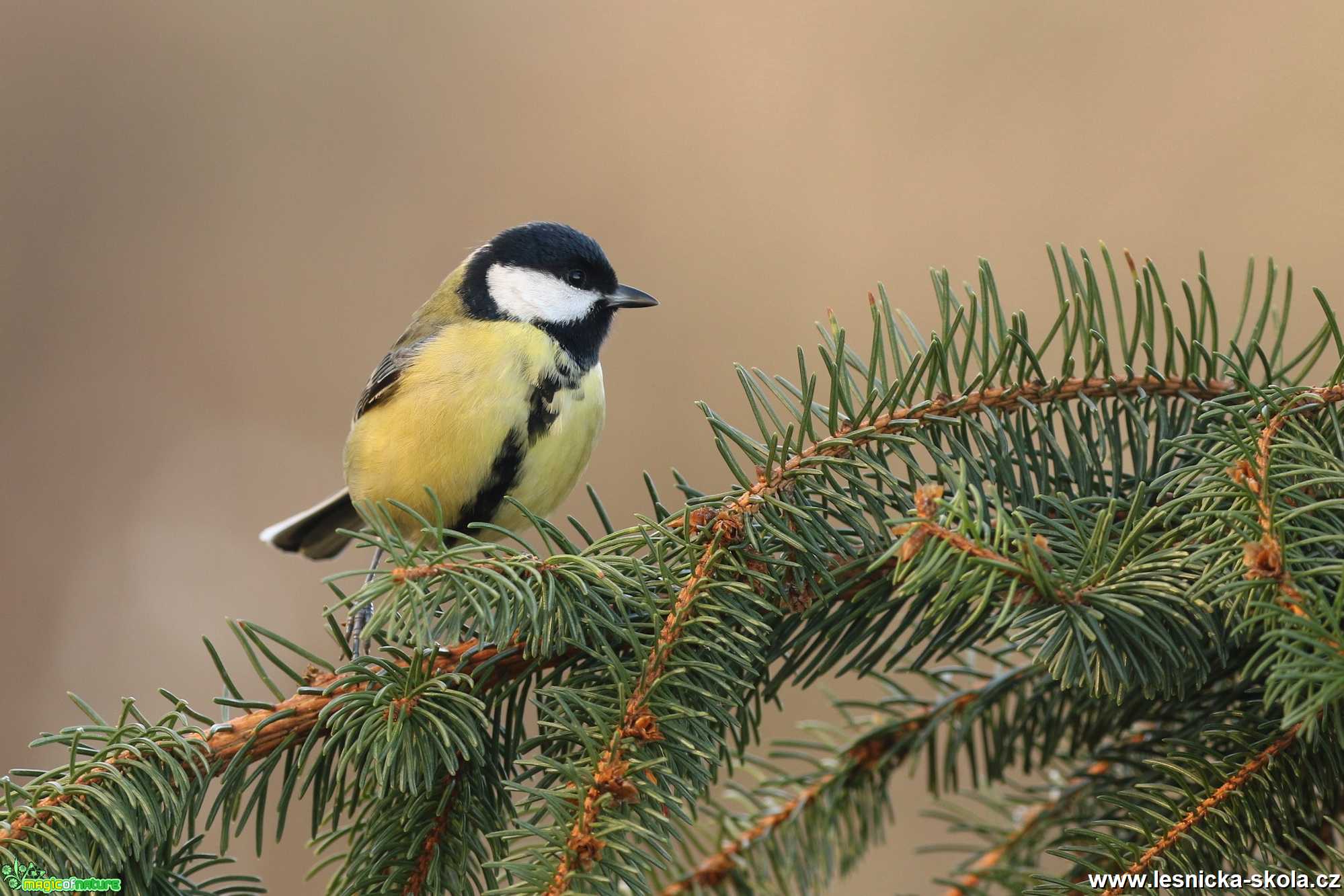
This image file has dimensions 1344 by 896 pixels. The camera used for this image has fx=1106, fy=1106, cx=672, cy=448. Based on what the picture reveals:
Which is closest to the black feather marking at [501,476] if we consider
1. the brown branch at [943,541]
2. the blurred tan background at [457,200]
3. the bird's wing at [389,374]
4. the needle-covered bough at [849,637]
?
the bird's wing at [389,374]

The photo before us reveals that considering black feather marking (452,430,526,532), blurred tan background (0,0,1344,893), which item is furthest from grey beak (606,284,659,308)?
blurred tan background (0,0,1344,893)

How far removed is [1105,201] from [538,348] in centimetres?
203

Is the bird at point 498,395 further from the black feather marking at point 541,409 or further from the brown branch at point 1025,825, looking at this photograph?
the brown branch at point 1025,825

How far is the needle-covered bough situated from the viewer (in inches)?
27.9

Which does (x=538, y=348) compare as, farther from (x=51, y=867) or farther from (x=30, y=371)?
(x=30, y=371)

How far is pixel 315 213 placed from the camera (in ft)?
12.1

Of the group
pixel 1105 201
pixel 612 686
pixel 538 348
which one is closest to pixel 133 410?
pixel 538 348

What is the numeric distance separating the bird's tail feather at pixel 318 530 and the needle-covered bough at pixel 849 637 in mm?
1162

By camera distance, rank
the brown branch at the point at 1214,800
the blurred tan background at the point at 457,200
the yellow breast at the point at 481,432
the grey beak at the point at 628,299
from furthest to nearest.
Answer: the blurred tan background at the point at 457,200 < the grey beak at the point at 628,299 < the yellow breast at the point at 481,432 < the brown branch at the point at 1214,800

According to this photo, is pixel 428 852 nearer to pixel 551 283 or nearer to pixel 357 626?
pixel 357 626

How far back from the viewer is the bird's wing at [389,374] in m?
1.76

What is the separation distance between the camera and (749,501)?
84cm

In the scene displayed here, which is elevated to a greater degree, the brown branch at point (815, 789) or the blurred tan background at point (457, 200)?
the blurred tan background at point (457, 200)

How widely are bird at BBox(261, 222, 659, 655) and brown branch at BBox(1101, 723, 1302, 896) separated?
0.91 m
